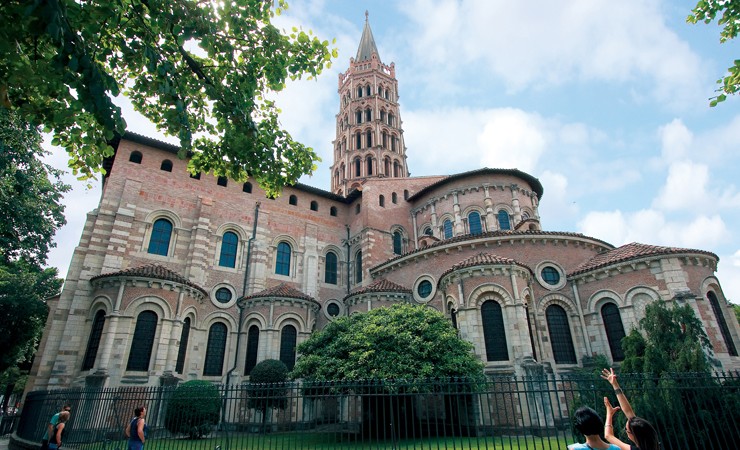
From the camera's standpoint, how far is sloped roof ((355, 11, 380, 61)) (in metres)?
51.6

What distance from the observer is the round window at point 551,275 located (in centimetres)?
2117

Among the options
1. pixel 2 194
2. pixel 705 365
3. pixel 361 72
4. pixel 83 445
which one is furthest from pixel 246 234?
pixel 361 72

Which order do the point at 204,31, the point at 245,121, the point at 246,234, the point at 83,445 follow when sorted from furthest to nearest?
the point at 246,234 < the point at 83,445 < the point at 245,121 < the point at 204,31

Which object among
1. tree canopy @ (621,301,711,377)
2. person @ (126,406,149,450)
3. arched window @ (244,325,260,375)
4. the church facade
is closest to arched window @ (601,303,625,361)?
the church facade

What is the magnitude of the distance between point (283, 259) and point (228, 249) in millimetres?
3629

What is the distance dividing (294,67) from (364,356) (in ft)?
34.1

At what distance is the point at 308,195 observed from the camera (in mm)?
29797

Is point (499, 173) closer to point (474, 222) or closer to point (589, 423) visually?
point (474, 222)

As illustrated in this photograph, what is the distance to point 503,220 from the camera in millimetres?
27016

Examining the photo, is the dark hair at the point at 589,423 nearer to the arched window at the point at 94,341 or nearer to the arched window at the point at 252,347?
the arched window at the point at 252,347

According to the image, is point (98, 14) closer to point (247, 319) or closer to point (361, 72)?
point (247, 319)

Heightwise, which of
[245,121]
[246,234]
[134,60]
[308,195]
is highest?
[308,195]

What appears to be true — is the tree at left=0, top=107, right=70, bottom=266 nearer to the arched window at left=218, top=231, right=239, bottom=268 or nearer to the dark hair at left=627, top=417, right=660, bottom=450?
the arched window at left=218, top=231, right=239, bottom=268

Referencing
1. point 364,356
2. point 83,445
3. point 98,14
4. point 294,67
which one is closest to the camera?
point 98,14
